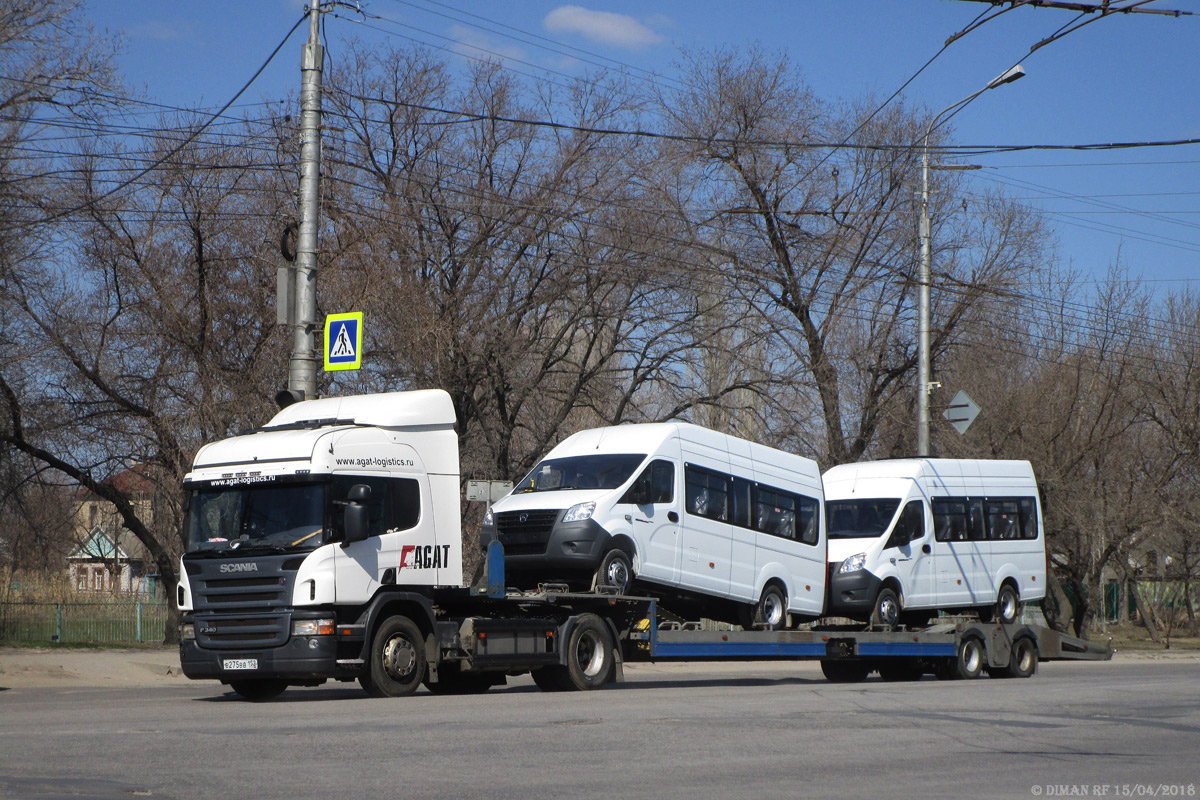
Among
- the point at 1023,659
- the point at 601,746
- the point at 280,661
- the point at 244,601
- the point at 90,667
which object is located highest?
the point at 244,601

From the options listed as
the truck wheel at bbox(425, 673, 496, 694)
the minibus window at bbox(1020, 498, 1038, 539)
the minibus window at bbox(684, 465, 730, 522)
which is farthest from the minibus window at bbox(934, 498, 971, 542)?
the truck wheel at bbox(425, 673, 496, 694)

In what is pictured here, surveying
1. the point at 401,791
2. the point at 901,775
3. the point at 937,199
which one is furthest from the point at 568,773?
the point at 937,199

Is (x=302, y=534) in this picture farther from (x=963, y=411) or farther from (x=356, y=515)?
(x=963, y=411)

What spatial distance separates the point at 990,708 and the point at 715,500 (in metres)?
5.18

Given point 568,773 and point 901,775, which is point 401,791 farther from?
point 901,775

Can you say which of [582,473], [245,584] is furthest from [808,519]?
[245,584]

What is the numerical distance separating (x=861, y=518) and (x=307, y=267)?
10.1 m

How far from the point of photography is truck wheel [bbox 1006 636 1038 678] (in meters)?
22.7

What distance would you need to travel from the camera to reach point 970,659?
858 inches

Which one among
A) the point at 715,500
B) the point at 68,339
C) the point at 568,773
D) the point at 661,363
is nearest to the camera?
the point at 568,773

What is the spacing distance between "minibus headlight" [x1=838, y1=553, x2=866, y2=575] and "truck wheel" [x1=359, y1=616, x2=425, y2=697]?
27.7 feet

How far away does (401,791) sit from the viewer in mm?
7559

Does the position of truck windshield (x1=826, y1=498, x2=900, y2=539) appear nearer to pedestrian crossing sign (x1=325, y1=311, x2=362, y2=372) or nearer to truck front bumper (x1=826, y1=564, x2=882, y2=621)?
truck front bumper (x1=826, y1=564, x2=882, y2=621)

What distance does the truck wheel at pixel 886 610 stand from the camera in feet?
67.6
